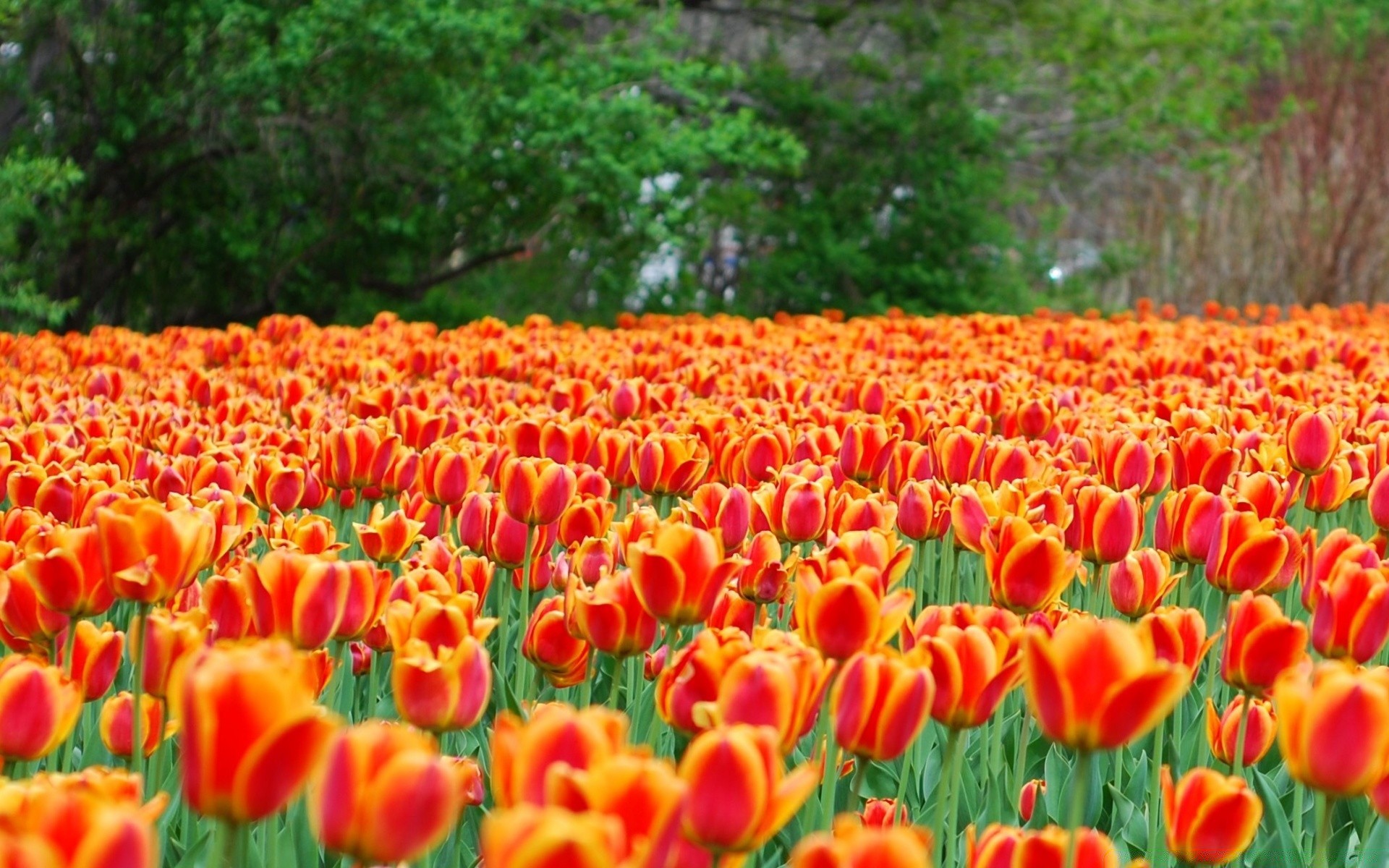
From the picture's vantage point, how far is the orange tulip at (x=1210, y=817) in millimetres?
1594

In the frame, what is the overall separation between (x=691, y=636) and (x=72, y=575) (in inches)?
44.5

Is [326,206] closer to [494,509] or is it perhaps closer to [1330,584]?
[494,509]

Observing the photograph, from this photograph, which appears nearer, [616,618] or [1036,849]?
[1036,849]

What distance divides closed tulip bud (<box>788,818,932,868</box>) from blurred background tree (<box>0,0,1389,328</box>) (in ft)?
27.1

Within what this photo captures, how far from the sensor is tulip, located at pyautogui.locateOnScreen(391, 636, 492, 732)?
5.01 ft

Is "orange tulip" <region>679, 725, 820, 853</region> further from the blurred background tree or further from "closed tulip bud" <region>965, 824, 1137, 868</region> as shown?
→ the blurred background tree

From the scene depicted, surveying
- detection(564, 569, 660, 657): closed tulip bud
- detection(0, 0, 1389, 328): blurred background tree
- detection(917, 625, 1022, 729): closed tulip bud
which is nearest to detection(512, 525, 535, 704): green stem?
detection(564, 569, 660, 657): closed tulip bud

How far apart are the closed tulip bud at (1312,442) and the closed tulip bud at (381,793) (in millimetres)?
2411

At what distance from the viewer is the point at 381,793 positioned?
1034 mm

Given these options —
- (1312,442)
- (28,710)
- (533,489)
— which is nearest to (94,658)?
(28,710)

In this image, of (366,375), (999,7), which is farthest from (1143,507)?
(999,7)

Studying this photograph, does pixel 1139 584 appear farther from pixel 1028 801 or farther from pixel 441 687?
pixel 441 687

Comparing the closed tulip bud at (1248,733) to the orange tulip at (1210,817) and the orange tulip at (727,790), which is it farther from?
the orange tulip at (727,790)

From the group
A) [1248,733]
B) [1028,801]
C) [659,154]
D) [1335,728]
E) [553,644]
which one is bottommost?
[1028,801]
